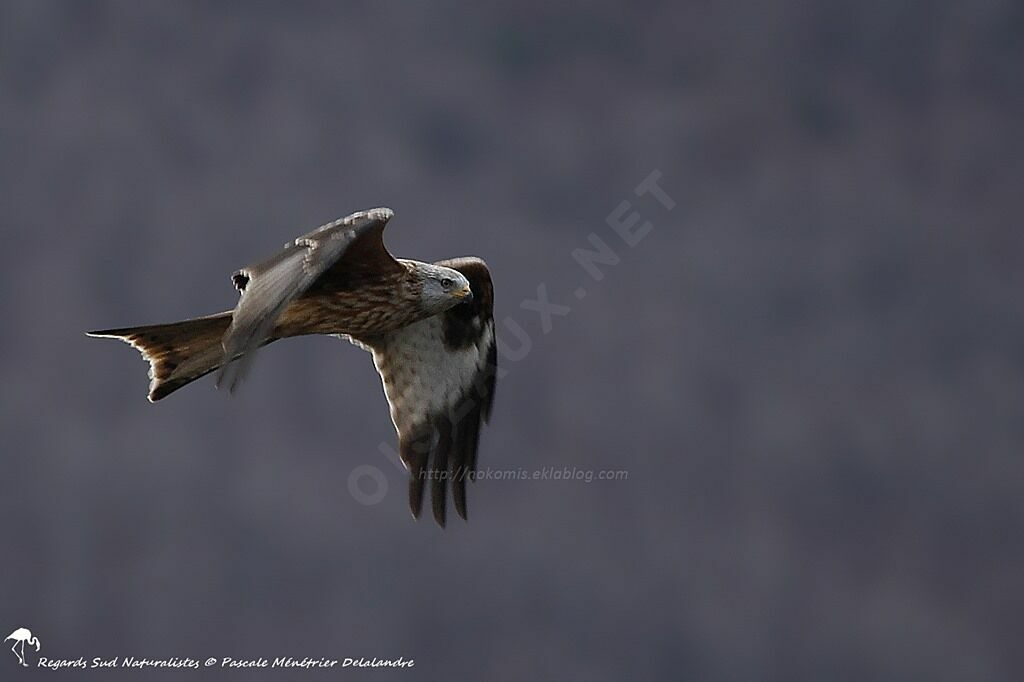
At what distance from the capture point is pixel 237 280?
7.08 metres

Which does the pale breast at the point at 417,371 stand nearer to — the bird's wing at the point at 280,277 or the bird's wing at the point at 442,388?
the bird's wing at the point at 442,388

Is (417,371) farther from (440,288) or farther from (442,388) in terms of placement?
(440,288)

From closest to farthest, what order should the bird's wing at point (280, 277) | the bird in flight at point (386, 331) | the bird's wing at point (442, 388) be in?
the bird's wing at point (280, 277) < the bird in flight at point (386, 331) < the bird's wing at point (442, 388)

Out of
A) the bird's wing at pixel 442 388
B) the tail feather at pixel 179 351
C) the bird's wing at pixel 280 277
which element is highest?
the bird's wing at pixel 280 277

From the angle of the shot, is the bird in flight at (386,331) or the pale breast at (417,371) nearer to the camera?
the bird in flight at (386,331)

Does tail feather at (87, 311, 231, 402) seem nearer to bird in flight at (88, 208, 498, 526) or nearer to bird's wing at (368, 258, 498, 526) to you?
bird in flight at (88, 208, 498, 526)

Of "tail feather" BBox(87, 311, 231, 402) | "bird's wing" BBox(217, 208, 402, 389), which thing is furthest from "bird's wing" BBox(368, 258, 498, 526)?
"bird's wing" BBox(217, 208, 402, 389)

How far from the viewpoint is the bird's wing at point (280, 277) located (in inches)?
249

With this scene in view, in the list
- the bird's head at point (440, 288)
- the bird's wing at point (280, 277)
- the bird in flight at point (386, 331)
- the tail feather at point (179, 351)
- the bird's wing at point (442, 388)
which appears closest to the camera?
the bird's wing at point (280, 277)

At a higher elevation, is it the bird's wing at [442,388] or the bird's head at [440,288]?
the bird's head at [440,288]

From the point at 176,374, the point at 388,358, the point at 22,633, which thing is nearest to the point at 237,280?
the point at 176,374

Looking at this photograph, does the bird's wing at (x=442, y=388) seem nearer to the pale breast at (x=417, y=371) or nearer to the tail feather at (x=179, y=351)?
the pale breast at (x=417, y=371)

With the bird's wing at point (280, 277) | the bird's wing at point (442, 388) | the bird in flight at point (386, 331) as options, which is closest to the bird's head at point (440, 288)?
the bird in flight at point (386, 331)

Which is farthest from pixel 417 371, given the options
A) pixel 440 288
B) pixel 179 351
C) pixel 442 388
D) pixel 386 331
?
pixel 179 351
